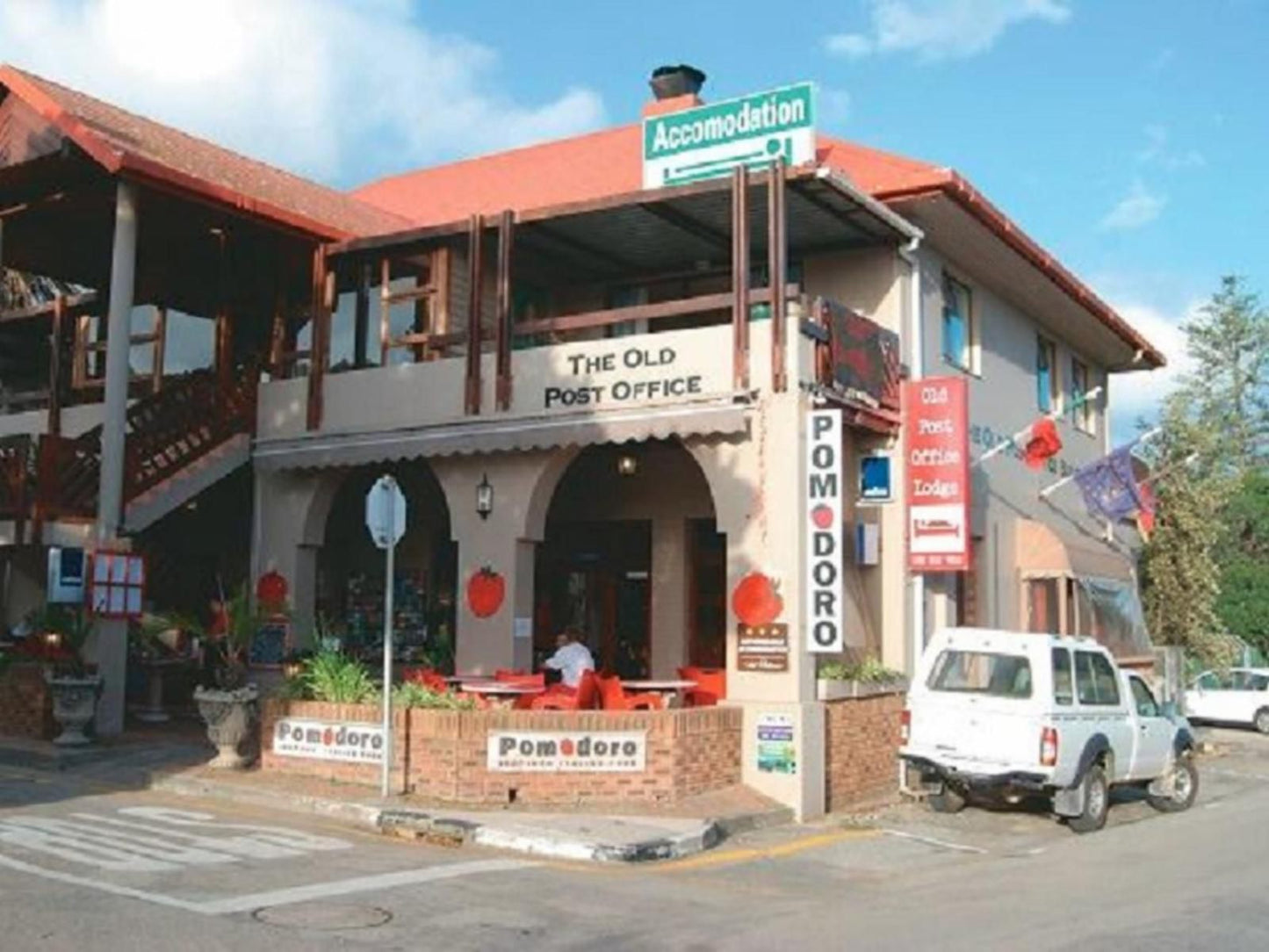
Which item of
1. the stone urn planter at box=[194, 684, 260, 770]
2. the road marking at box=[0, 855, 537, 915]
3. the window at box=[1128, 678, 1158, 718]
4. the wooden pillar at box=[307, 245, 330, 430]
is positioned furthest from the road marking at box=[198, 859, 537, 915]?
the wooden pillar at box=[307, 245, 330, 430]

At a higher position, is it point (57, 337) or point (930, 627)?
point (57, 337)

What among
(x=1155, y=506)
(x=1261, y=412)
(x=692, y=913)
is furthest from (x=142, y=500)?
(x=1261, y=412)

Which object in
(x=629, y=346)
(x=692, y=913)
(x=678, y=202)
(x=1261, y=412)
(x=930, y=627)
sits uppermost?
(x=1261, y=412)

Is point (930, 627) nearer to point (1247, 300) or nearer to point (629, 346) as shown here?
point (629, 346)

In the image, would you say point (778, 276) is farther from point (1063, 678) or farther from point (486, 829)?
point (486, 829)

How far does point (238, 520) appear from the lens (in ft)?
70.3

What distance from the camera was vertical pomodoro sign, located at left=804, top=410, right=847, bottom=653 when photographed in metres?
14.6

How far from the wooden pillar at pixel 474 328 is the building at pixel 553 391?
0.05 metres

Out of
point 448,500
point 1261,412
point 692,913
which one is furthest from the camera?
point 1261,412

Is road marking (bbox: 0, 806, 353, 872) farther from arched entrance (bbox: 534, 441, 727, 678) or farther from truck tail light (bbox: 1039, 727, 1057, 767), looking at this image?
arched entrance (bbox: 534, 441, 727, 678)

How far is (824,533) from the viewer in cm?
1480

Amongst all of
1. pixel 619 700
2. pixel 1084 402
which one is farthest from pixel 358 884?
pixel 1084 402

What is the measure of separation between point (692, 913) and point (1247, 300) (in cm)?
5844

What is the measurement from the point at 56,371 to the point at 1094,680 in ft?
51.3
